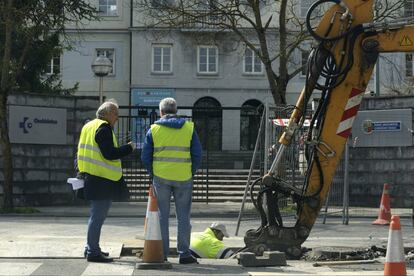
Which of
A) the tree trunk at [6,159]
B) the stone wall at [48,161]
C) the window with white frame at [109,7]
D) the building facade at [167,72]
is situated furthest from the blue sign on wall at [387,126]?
the window with white frame at [109,7]

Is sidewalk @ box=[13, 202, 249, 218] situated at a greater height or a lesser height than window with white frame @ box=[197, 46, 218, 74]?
lesser

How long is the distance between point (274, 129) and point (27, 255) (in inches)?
225

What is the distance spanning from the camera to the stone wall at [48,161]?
16.7 meters

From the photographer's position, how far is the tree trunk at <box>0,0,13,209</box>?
15180 mm

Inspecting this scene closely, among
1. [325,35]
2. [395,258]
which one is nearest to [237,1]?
[325,35]

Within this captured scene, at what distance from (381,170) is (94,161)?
10.7 m

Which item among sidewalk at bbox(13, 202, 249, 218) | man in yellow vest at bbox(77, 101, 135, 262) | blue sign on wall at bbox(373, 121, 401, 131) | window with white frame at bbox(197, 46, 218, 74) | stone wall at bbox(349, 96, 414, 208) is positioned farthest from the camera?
window with white frame at bbox(197, 46, 218, 74)

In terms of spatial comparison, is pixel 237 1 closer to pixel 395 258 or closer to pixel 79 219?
pixel 79 219

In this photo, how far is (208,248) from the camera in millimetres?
8969

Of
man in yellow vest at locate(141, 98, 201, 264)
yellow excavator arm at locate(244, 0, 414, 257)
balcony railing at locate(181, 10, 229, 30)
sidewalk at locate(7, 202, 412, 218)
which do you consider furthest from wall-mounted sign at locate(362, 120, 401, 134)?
man in yellow vest at locate(141, 98, 201, 264)

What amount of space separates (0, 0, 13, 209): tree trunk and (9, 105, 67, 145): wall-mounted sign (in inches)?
28.8

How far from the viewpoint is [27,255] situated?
28.4 feet

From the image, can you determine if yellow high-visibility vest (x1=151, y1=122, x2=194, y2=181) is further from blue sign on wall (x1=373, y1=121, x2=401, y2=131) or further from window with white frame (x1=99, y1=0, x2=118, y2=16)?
window with white frame (x1=99, y1=0, x2=118, y2=16)

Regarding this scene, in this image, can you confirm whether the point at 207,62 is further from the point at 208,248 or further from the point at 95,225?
the point at 95,225
